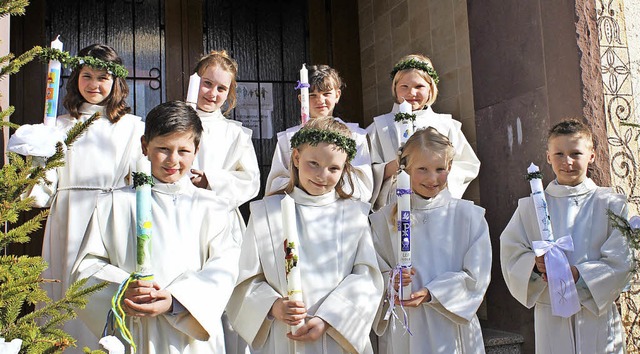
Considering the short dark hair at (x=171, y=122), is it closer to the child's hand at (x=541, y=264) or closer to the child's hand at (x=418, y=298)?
the child's hand at (x=418, y=298)

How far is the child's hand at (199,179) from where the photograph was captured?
14.8 feet

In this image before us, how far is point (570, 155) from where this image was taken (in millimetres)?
4352

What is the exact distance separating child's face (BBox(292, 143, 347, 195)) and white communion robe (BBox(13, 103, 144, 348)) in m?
1.12

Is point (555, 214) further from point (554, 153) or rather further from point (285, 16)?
point (285, 16)

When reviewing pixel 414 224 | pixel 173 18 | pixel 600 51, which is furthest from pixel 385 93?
pixel 414 224

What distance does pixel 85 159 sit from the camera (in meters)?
4.33

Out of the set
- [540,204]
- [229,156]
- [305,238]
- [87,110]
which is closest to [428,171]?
[540,204]

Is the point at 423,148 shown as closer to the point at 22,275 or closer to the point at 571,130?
the point at 571,130

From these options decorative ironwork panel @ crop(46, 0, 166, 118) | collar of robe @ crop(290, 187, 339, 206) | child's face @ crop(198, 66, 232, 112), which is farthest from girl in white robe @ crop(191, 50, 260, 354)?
decorative ironwork panel @ crop(46, 0, 166, 118)

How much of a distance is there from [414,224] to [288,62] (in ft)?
13.6

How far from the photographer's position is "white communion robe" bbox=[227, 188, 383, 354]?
3.52 m

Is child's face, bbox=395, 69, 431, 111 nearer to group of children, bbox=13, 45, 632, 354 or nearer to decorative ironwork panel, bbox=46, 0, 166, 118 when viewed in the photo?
group of children, bbox=13, 45, 632, 354

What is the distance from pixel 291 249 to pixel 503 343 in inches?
108

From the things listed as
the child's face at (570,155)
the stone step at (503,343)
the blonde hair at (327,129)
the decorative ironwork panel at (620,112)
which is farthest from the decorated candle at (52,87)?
the decorative ironwork panel at (620,112)
